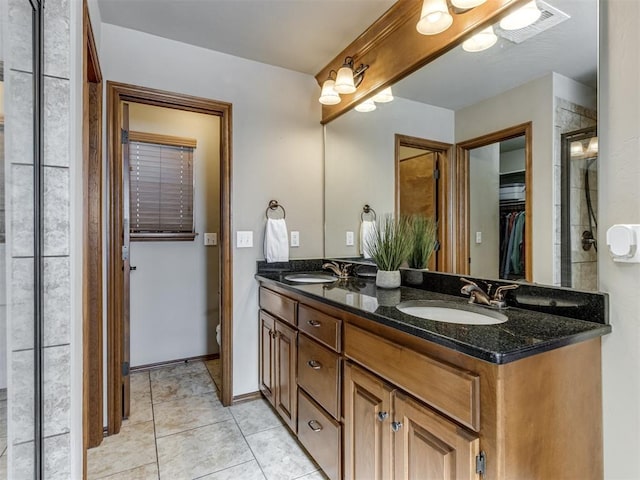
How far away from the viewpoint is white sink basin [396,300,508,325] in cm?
132

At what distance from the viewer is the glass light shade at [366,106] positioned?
88.7 inches

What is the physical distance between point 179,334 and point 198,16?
2.43 m

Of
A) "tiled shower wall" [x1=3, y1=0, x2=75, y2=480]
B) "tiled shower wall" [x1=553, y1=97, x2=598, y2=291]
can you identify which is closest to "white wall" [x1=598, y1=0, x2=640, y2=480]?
"tiled shower wall" [x1=553, y1=97, x2=598, y2=291]

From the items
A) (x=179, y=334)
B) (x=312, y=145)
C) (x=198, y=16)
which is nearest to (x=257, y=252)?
(x=312, y=145)

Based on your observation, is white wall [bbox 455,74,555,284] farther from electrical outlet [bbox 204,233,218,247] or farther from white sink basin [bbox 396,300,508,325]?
electrical outlet [bbox 204,233,218,247]

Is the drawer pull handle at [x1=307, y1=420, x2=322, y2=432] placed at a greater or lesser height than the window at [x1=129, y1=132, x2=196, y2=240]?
lesser

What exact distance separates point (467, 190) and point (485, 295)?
53cm

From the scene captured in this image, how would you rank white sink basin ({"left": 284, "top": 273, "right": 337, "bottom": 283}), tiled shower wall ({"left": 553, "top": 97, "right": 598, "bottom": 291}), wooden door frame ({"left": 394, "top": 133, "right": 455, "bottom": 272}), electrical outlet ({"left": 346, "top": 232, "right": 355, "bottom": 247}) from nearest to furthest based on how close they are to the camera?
tiled shower wall ({"left": 553, "top": 97, "right": 598, "bottom": 291}) < wooden door frame ({"left": 394, "top": 133, "right": 455, "bottom": 272}) < white sink basin ({"left": 284, "top": 273, "right": 337, "bottom": 283}) < electrical outlet ({"left": 346, "top": 232, "right": 355, "bottom": 247})

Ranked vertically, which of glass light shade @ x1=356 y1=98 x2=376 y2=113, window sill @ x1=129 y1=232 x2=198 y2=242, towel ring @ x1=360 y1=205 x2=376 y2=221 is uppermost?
glass light shade @ x1=356 y1=98 x2=376 y2=113

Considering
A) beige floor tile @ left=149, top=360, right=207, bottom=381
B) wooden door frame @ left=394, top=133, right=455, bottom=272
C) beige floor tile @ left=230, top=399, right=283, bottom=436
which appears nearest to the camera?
wooden door frame @ left=394, top=133, right=455, bottom=272

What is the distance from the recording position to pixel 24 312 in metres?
0.91

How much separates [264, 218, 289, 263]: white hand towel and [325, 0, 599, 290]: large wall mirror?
80cm

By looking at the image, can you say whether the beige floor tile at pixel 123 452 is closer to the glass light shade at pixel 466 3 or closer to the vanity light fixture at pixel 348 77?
the vanity light fixture at pixel 348 77

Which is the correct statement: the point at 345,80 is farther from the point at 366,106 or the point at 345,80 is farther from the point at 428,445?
the point at 428,445
